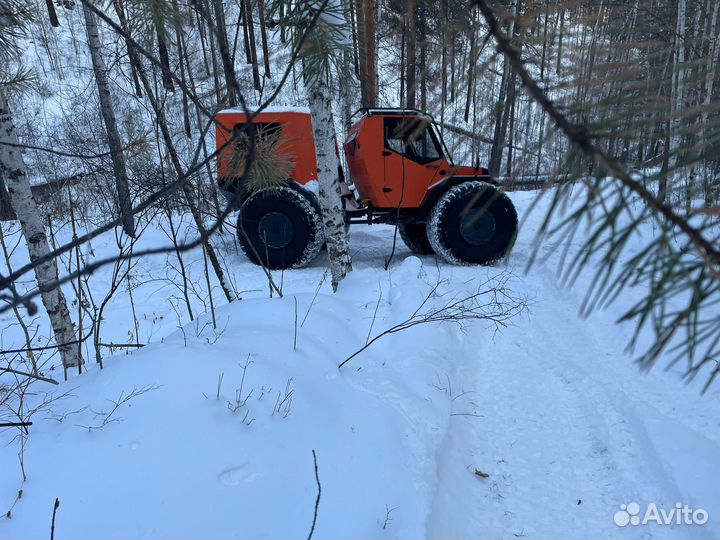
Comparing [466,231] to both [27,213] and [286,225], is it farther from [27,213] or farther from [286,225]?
[27,213]

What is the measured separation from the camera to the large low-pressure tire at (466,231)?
5949 millimetres

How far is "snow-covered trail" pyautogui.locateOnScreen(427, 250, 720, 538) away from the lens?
2240 millimetres

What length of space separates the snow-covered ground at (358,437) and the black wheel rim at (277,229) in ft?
8.01

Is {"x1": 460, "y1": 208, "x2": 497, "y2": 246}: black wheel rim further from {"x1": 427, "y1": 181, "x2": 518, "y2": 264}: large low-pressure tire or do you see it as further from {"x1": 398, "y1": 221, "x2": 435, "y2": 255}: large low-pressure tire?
{"x1": 398, "y1": 221, "x2": 435, "y2": 255}: large low-pressure tire

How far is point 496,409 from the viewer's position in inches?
125

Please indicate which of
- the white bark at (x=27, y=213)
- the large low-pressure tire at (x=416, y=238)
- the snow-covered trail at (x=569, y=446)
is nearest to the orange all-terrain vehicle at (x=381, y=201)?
the large low-pressure tire at (x=416, y=238)

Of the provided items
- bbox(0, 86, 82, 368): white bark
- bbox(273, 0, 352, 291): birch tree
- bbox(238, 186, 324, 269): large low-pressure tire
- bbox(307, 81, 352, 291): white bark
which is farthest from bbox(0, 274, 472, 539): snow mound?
bbox(238, 186, 324, 269): large low-pressure tire

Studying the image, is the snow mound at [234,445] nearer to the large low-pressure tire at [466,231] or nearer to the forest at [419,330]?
the forest at [419,330]

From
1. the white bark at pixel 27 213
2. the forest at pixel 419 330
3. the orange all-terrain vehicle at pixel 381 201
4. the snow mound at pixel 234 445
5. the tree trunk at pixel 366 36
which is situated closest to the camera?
the forest at pixel 419 330

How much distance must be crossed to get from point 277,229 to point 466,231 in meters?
2.57

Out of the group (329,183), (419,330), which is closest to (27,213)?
(329,183)

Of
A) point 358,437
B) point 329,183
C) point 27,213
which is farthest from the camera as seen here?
point 329,183

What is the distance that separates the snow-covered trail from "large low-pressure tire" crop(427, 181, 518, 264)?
2.34 metres

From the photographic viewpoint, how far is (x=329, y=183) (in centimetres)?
445
